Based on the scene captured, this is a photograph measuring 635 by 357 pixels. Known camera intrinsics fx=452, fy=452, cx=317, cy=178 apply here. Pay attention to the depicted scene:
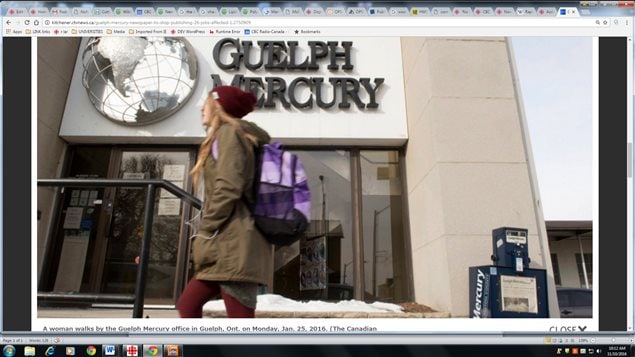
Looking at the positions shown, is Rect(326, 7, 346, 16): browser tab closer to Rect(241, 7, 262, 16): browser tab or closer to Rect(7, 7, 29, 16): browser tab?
Rect(241, 7, 262, 16): browser tab

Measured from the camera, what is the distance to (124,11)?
1327mm

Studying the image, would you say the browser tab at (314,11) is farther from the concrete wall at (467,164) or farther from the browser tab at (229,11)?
the concrete wall at (467,164)

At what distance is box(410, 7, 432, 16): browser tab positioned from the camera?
1.36m

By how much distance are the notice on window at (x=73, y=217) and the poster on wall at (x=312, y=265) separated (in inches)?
84.1

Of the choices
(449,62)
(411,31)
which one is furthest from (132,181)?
(449,62)

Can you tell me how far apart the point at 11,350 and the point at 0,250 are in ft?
0.87

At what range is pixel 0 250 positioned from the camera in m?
1.22

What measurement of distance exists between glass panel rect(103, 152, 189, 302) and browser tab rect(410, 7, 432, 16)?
112 inches

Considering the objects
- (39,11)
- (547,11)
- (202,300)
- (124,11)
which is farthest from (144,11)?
(547,11)

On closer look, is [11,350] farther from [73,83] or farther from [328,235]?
[73,83]

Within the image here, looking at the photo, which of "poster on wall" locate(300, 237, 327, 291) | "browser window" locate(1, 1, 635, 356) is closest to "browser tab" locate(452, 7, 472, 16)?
"browser window" locate(1, 1, 635, 356)

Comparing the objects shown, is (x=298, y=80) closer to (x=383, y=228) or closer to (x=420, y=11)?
(x=383, y=228)

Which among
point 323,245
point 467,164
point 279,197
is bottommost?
point 279,197

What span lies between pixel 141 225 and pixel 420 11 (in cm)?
330
